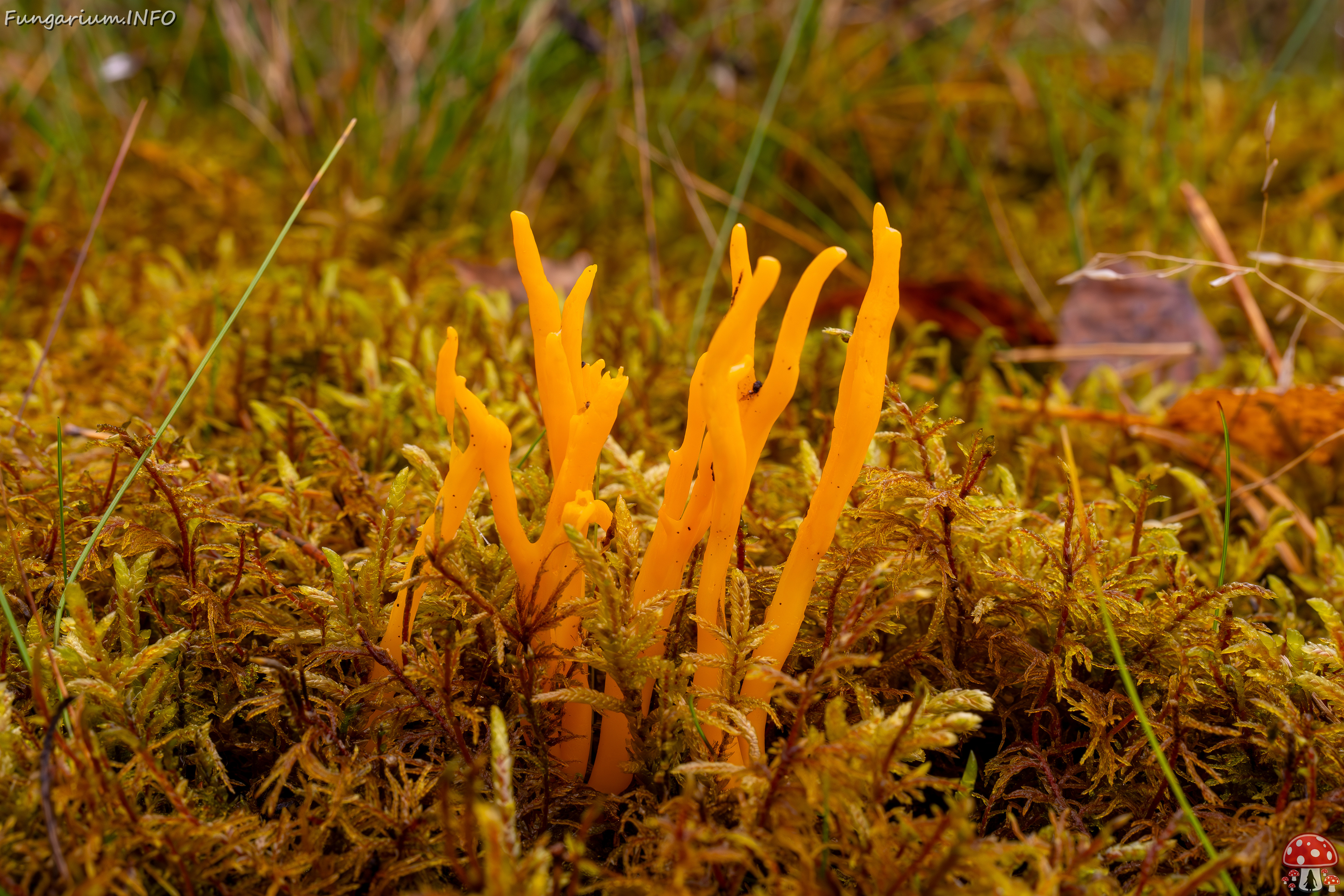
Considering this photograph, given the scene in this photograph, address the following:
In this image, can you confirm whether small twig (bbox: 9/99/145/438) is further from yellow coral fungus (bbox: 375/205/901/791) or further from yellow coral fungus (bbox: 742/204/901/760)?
yellow coral fungus (bbox: 742/204/901/760)

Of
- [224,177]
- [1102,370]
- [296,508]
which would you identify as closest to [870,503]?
[296,508]

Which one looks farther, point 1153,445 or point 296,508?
point 1153,445

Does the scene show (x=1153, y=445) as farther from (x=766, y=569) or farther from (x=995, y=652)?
(x=766, y=569)

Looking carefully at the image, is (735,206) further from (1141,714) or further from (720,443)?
(1141,714)

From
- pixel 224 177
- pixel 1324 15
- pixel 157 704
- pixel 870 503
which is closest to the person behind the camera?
pixel 157 704

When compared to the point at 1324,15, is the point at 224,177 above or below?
above

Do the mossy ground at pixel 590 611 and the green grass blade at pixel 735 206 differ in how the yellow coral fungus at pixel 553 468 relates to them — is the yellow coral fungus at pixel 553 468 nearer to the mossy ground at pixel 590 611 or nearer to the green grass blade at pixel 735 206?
the mossy ground at pixel 590 611
